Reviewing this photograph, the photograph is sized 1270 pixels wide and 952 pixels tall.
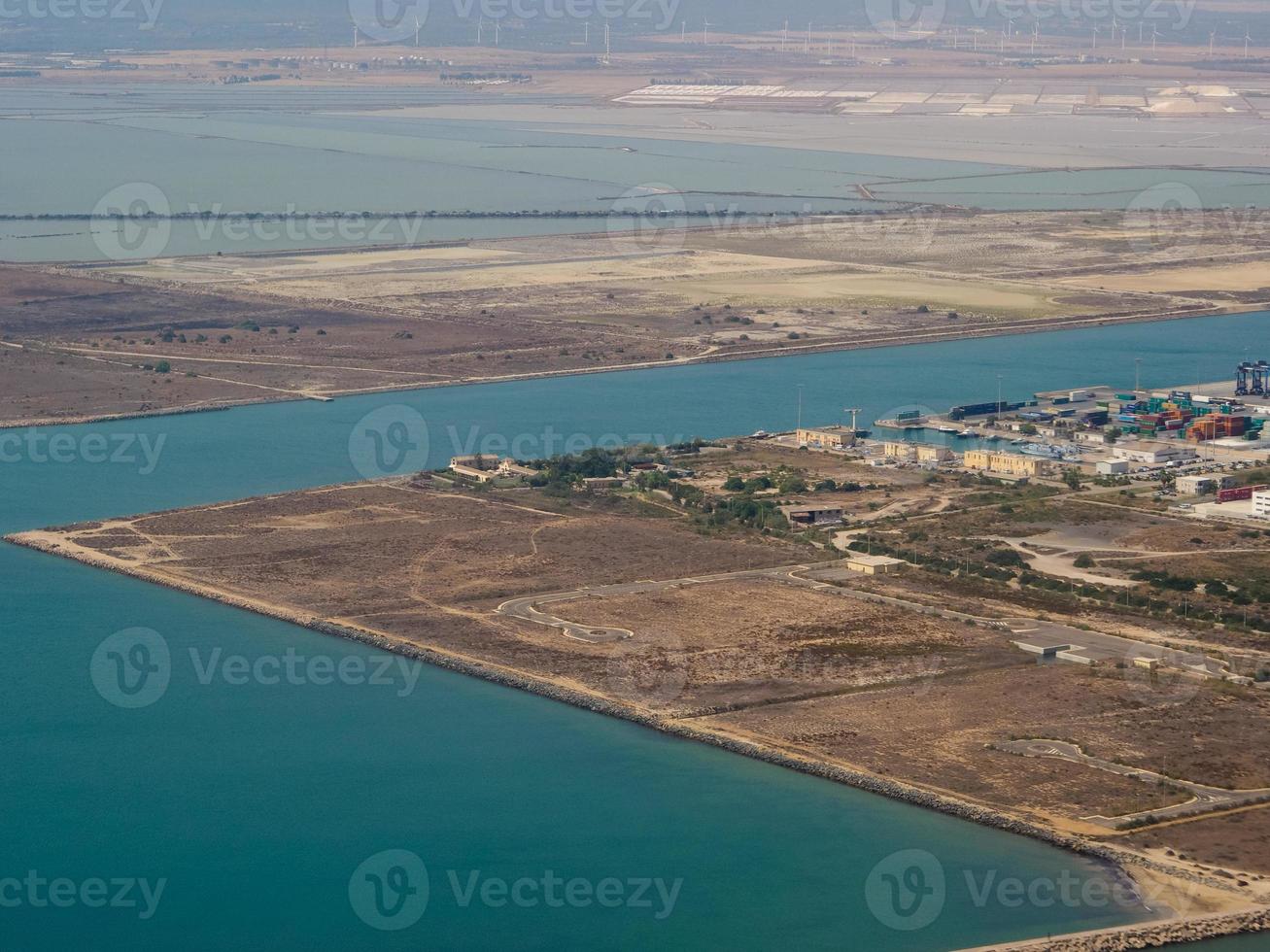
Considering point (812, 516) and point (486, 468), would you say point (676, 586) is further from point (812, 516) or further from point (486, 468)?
point (486, 468)

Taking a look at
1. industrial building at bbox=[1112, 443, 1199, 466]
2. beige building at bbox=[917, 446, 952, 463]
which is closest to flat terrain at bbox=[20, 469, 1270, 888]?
beige building at bbox=[917, 446, 952, 463]

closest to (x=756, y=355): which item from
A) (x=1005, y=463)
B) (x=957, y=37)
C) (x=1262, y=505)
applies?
(x=1005, y=463)

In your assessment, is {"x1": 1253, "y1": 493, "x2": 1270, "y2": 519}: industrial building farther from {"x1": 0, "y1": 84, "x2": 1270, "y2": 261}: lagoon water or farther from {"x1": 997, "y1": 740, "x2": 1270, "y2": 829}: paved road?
{"x1": 0, "y1": 84, "x2": 1270, "y2": 261}: lagoon water

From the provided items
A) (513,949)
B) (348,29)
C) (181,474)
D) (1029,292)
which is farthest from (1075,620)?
(348,29)

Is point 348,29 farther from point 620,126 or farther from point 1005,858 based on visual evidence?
point 1005,858

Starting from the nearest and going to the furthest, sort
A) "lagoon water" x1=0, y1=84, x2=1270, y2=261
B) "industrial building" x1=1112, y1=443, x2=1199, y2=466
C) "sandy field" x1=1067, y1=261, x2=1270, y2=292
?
"industrial building" x1=1112, y1=443, x2=1199, y2=466 < "sandy field" x1=1067, y1=261, x2=1270, y2=292 < "lagoon water" x1=0, y1=84, x2=1270, y2=261

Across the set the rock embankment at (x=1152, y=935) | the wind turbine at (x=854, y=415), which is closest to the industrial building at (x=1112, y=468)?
the wind turbine at (x=854, y=415)
